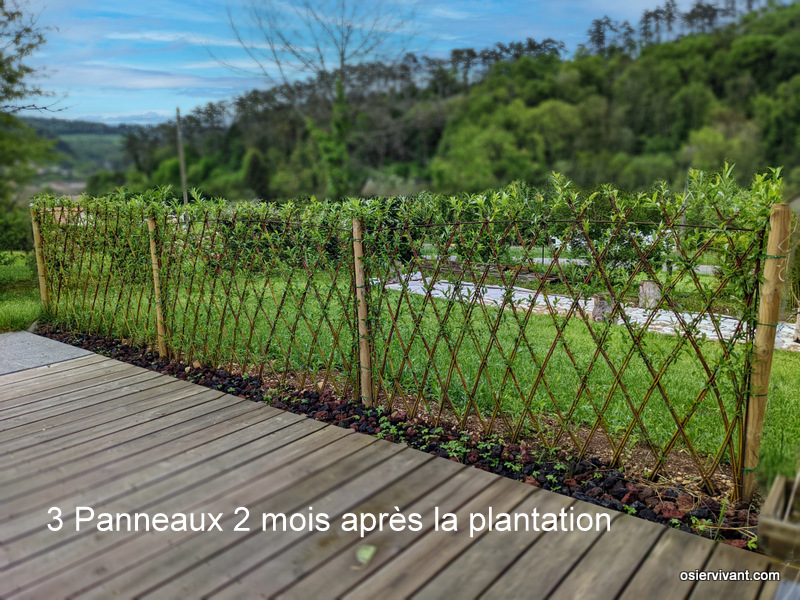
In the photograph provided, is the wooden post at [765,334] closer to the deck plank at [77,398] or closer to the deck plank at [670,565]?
the deck plank at [670,565]

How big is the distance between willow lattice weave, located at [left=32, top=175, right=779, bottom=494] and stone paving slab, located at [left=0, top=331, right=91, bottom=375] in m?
0.35

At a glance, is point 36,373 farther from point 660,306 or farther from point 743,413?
point 743,413

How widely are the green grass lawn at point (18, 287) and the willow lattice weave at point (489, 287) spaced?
683 millimetres

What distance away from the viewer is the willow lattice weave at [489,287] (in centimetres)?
174

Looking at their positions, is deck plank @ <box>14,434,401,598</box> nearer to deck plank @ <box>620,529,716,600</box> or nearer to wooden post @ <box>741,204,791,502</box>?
deck plank @ <box>620,529,716,600</box>

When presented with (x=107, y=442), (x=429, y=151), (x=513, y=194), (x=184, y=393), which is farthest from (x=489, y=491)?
(x=184, y=393)

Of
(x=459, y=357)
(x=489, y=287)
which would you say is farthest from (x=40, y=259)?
(x=489, y=287)

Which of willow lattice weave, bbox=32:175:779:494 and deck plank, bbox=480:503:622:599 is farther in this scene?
willow lattice weave, bbox=32:175:779:494

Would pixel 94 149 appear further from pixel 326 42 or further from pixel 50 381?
pixel 326 42

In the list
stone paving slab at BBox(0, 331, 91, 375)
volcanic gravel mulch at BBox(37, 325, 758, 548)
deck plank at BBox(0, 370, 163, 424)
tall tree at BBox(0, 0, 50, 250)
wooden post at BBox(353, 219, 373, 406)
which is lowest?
volcanic gravel mulch at BBox(37, 325, 758, 548)

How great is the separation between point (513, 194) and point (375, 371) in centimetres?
108

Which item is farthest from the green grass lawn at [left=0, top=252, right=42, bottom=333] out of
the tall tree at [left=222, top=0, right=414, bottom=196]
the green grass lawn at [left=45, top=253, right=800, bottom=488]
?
the tall tree at [left=222, top=0, right=414, bottom=196]

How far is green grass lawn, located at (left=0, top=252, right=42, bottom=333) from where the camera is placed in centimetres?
478

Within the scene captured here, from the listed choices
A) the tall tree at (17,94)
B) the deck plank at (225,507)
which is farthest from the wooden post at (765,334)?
the tall tree at (17,94)
